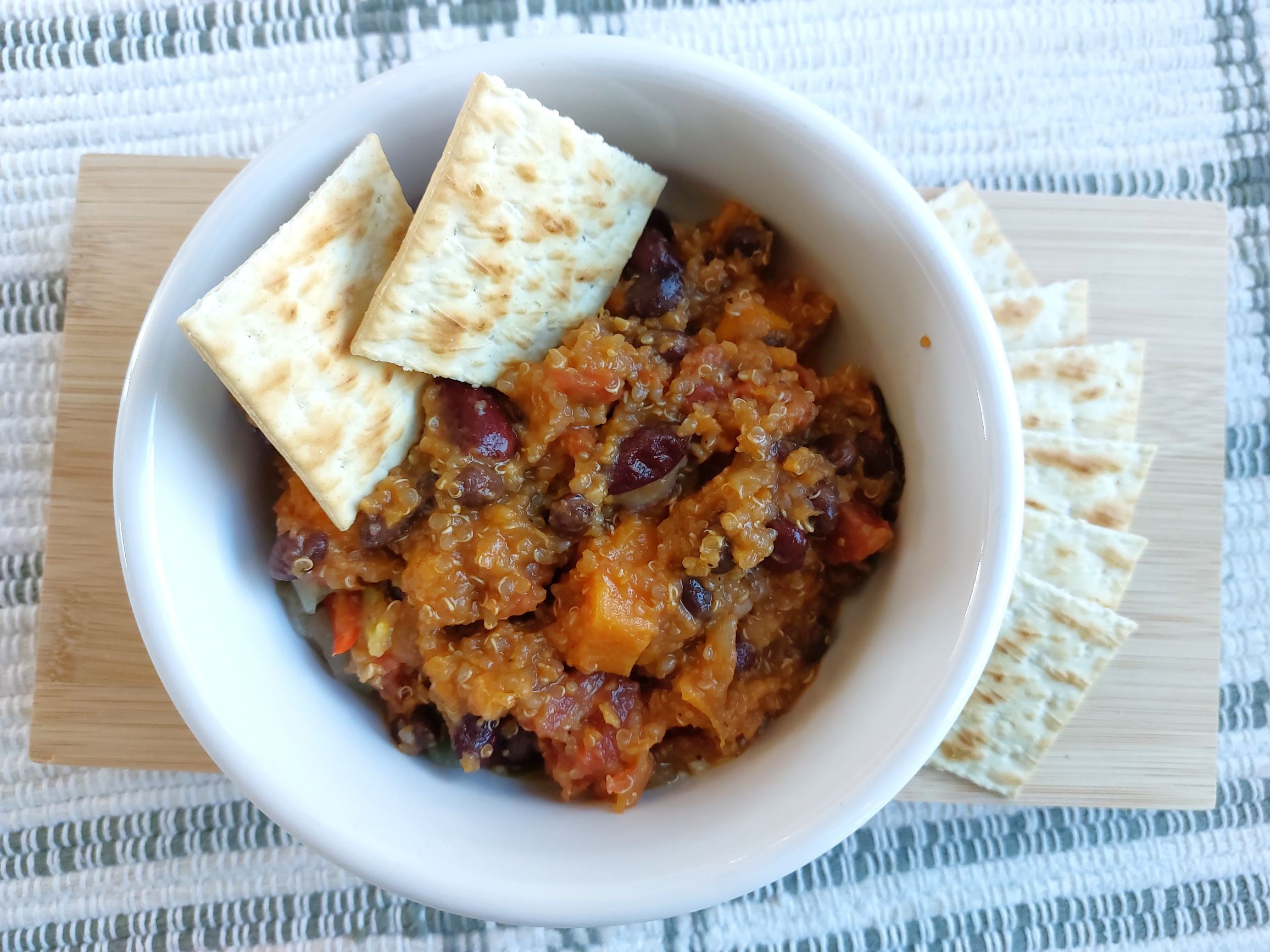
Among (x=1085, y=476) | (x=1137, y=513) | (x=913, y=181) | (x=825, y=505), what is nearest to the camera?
(x=825, y=505)

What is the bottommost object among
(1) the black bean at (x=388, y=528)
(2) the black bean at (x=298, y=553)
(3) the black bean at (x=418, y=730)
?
(3) the black bean at (x=418, y=730)

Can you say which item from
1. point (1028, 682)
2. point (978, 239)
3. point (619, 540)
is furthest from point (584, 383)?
point (1028, 682)

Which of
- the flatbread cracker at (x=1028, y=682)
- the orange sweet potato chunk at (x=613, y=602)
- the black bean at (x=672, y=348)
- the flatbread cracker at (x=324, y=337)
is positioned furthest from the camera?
the flatbread cracker at (x=1028, y=682)

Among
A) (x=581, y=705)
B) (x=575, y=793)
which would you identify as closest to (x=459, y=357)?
(x=581, y=705)

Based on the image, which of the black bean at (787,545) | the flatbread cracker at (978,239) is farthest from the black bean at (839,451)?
the flatbread cracker at (978,239)

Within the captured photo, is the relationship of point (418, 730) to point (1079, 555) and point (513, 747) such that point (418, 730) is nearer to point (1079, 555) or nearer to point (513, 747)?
point (513, 747)

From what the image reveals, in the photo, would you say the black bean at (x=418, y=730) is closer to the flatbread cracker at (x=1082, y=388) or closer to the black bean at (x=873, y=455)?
the black bean at (x=873, y=455)
